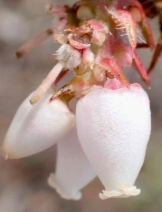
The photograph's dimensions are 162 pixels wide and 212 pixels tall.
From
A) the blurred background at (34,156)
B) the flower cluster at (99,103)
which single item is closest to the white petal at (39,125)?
the flower cluster at (99,103)

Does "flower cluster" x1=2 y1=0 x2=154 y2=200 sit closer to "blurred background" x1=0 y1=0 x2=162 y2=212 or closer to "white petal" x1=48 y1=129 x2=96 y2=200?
"white petal" x1=48 y1=129 x2=96 y2=200

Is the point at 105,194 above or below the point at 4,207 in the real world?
above

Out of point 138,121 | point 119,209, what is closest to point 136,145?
point 138,121

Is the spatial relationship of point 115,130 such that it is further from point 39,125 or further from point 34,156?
point 34,156

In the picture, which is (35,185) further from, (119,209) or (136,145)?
(136,145)

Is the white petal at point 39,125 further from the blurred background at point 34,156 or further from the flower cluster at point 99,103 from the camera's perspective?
the blurred background at point 34,156

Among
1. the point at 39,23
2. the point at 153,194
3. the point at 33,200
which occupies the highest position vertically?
the point at 39,23
